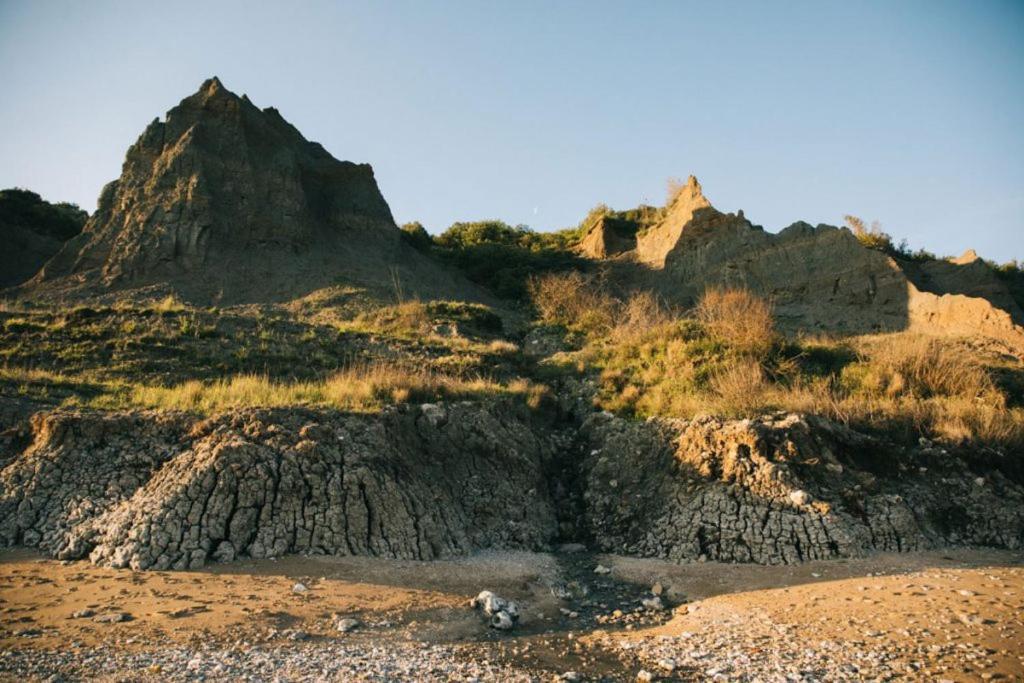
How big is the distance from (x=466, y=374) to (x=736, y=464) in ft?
21.8

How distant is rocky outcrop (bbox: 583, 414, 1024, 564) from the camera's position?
32.9 ft

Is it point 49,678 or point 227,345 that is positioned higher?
point 227,345

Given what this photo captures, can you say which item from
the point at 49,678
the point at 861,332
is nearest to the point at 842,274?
the point at 861,332

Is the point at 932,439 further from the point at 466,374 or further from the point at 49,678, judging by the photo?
the point at 49,678

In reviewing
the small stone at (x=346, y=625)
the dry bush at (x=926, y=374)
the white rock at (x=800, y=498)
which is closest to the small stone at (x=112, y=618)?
the small stone at (x=346, y=625)

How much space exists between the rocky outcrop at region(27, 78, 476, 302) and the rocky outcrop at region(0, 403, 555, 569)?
582 inches

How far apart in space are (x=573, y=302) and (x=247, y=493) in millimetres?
18618

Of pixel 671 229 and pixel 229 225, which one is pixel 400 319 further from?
pixel 671 229

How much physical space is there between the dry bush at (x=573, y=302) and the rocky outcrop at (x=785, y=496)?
1101 cm

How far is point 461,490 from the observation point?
1101cm

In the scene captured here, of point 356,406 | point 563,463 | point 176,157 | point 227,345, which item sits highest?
point 176,157

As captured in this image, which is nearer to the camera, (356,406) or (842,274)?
(356,406)

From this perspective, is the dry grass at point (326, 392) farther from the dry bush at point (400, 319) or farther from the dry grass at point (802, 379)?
the dry bush at point (400, 319)

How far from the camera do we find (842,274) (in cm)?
2484
